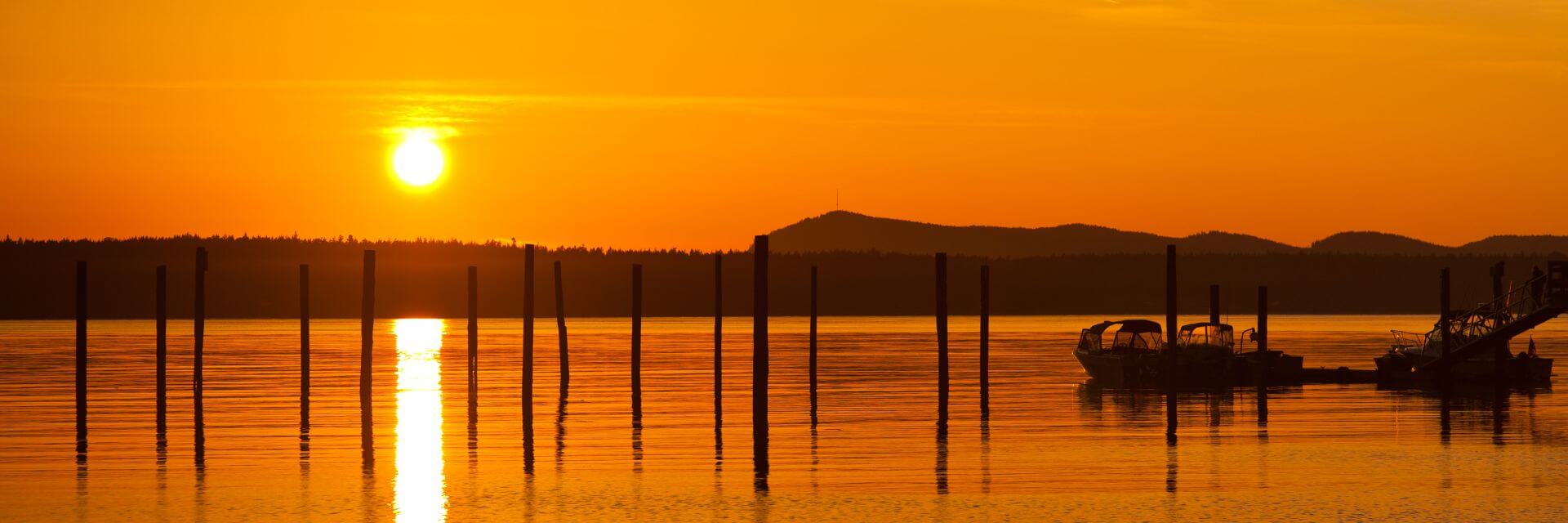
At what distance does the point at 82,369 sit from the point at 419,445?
14815 millimetres

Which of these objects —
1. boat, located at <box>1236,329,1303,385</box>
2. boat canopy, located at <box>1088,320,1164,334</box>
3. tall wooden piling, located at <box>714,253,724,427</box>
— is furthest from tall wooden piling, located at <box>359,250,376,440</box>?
boat, located at <box>1236,329,1303,385</box>

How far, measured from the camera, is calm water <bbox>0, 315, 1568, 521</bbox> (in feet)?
98.2

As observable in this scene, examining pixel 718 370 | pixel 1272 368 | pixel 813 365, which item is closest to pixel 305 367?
pixel 718 370

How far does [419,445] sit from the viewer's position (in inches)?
1560

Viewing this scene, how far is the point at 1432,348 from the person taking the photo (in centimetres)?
6206

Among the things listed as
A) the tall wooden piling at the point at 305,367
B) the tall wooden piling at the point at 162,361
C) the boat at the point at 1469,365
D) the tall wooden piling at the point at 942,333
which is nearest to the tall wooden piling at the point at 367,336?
the tall wooden piling at the point at 305,367

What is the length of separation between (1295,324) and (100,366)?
4088 inches

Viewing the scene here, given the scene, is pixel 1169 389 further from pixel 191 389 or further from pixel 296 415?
pixel 191 389

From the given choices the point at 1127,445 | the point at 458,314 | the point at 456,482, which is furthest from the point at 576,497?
the point at 458,314

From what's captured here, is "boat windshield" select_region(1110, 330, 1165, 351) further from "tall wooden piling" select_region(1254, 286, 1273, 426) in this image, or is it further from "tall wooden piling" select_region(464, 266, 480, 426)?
"tall wooden piling" select_region(464, 266, 480, 426)

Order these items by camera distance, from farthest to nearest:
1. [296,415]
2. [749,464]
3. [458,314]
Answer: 1. [458,314]
2. [296,415]
3. [749,464]

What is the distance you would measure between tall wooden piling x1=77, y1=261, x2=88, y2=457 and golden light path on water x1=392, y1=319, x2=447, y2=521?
6.48m

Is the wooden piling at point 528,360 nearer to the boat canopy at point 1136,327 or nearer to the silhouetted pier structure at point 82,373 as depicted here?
the silhouetted pier structure at point 82,373

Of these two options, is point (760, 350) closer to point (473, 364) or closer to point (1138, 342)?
point (473, 364)
